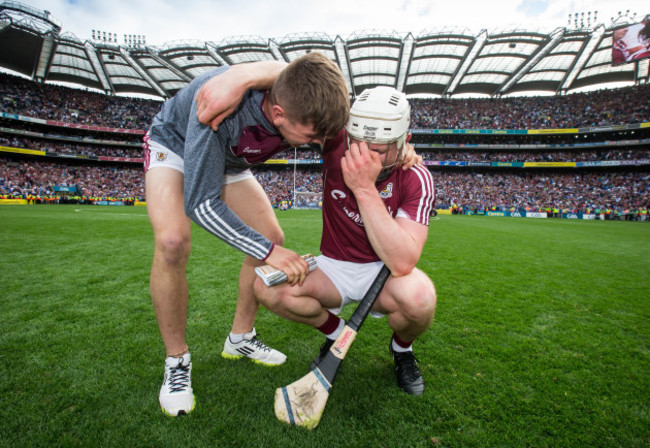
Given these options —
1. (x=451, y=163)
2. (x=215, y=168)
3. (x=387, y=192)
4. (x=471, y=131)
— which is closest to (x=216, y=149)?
(x=215, y=168)

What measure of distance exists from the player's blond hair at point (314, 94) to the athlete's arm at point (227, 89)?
146mm

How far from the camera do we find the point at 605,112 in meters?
38.6

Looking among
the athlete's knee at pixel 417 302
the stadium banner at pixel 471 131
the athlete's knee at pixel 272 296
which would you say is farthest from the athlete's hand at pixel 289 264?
the stadium banner at pixel 471 131

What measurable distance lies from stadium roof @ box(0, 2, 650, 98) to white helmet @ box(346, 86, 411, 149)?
3177 cm

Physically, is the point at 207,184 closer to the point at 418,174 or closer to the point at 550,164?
the point at 418,174

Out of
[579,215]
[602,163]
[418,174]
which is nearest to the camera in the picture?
[418,174]

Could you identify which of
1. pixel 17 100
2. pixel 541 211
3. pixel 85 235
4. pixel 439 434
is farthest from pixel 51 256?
pixel 17 100

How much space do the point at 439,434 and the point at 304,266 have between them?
1.21m

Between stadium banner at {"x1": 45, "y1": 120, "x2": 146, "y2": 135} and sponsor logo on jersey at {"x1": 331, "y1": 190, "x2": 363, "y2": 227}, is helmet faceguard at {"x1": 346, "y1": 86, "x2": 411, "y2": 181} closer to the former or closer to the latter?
sponsor logo on jersey at {"x1": 331, "y1": 190, "x2": 363, "y2": 227}

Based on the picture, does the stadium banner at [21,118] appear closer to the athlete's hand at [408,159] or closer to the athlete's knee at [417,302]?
the athlete's hand at [408,159]

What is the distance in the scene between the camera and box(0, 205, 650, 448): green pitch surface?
1.81 meters

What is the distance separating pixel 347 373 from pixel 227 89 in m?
2.09

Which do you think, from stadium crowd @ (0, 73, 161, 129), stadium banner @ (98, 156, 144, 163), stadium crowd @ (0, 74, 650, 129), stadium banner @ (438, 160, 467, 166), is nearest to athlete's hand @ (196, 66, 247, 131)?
stadium banner @ (438, 160, 467, 166)

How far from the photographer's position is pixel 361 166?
2.08 m
